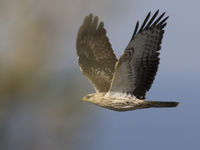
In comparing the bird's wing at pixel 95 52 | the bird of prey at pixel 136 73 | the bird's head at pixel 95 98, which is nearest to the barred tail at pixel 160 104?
the bird of prey at pixel 136 73

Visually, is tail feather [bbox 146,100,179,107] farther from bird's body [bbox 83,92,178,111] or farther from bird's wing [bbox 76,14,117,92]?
bird's wing [bbox 76,14,117,92]

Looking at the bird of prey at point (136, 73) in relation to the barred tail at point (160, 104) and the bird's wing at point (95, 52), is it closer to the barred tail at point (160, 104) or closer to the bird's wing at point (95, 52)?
the barred tail at point (160, 104)

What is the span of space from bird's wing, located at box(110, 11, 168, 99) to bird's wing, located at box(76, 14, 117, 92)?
124cm

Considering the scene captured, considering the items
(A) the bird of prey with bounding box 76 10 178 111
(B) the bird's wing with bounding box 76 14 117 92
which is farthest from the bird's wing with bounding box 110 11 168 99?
(B) the bird's wing with bounding box 76 14 117 92

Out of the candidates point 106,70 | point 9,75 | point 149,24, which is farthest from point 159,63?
point 9,75

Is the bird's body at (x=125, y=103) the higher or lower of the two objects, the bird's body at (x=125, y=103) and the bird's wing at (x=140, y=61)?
the lower

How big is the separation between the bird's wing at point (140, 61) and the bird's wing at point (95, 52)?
1239mm

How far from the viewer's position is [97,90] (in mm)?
14297

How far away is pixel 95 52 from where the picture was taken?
15.2 metres

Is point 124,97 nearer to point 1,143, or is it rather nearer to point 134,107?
point 134,107

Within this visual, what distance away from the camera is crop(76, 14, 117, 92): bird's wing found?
14.8 m

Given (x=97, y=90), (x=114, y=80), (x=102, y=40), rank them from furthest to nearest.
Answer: (x=102, y=40) < (x=97, y=90) < (x=114, y=80)

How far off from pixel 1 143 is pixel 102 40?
9.79 feet

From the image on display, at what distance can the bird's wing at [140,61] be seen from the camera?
514 inches
